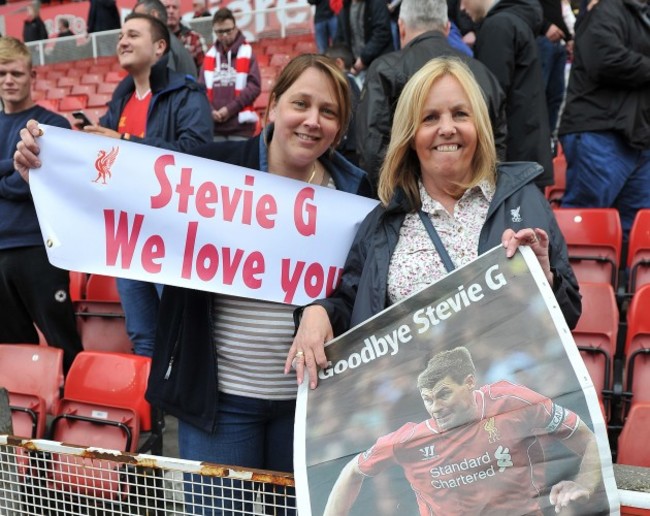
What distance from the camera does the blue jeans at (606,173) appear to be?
4645 mm

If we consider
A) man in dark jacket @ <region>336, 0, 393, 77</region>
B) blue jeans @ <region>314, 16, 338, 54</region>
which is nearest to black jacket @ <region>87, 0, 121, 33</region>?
blue jeans @ <region>314, 16, 338, 54</region>

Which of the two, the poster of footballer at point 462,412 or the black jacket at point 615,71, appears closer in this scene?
the poster of footballer at point 462,412

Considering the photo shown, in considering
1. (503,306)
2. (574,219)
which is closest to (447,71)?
(503,306)

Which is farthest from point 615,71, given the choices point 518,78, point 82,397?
point 82,397

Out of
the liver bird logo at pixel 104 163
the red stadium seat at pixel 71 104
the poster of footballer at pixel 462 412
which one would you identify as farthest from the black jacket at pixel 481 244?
the red stadium seat at pixel 71 104

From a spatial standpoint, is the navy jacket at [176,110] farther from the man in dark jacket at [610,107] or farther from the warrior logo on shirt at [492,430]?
the warrior logo on shirt at [492,430]

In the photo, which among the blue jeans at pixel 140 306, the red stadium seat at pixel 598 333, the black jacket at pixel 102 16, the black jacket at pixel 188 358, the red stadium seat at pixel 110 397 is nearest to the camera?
the black jacket at pixel 188 358

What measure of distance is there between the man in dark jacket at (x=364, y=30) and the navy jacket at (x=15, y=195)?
3.74m

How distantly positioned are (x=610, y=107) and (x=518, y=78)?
25.7 inches

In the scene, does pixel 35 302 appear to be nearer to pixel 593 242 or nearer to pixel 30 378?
pixel 30 378

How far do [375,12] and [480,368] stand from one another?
20.5ft

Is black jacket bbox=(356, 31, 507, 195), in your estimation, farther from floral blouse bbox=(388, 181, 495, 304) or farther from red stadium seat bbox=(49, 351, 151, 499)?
floral blouse bbox=(388, 181, 495, 304)

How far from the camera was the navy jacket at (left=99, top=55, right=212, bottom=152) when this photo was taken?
3.84m

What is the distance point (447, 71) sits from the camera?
199 centimetres
